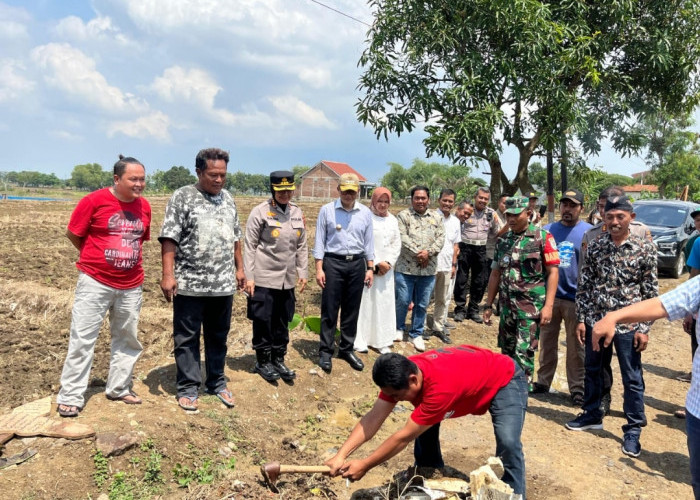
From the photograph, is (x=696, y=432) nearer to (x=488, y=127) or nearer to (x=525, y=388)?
(x=525, y=388)

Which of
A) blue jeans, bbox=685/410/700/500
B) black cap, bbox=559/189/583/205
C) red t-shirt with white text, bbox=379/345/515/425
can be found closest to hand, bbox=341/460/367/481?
red t-shirt with white text, bbox=379/345/515/425

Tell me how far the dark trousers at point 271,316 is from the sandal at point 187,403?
85 centimetres

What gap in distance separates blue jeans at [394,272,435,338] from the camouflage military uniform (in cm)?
167

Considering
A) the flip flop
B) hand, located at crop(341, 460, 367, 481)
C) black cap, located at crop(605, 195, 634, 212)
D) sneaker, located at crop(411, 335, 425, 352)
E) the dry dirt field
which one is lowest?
the dry dirt field

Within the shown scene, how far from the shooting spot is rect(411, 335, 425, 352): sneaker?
19.7 feet

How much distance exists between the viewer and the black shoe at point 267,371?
4621 mm

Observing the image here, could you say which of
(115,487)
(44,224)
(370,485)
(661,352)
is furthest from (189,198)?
(44,224)

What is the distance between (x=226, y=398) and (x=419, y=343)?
2.68m

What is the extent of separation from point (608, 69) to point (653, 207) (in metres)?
5.68

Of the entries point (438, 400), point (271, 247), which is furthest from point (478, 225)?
point (438, 400)

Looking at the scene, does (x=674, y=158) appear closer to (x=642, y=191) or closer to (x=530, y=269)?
(x=642, y=191)

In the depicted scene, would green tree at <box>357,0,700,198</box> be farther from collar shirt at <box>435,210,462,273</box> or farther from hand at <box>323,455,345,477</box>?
hand at <box>323,455,345,477</box>

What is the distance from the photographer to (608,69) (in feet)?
26.8

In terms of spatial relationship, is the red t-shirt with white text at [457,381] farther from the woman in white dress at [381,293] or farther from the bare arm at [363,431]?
the woman in white dress at [381,293]
